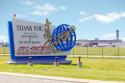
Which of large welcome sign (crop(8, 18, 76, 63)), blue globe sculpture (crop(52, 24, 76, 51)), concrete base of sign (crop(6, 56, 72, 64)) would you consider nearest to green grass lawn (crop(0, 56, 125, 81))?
concrete base of sign (crop(6, 56, 72, 64))

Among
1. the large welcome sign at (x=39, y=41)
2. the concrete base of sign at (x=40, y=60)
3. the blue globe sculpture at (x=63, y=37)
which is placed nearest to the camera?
the large welcome sign at (x=39, y=41)

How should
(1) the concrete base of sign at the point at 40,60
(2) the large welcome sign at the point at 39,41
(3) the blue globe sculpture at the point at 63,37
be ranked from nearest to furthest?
(2) the large welcome sign at the point at 39,41
(1) the concrete base of sign at the point at 40,60
(3) the blue globe sculpture at the point at 63,37

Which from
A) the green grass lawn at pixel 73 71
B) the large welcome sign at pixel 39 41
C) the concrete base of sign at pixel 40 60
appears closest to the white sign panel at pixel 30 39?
the large welcome sign at pixel 39 41

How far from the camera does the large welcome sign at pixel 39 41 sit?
3466 cm

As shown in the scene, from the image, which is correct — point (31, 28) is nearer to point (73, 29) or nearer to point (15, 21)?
point (15, 21)

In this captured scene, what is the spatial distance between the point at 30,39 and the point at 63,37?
3355 millimetres

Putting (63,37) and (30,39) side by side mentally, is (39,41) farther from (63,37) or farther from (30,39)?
(63,37)

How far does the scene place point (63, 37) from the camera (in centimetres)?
3694

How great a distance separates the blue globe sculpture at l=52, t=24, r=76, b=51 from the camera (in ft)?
120

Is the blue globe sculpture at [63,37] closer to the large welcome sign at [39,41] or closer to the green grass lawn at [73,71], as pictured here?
the large welcome sign at [39,41]

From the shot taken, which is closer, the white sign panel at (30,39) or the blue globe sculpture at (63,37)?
the white sign panel at (30,39)

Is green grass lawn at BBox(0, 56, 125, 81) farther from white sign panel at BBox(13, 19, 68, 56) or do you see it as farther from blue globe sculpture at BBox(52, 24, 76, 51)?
blue globe sculpture at BBox(52, 24, 76, 51)

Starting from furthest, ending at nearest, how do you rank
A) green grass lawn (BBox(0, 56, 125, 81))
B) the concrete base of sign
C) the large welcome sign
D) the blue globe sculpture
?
the blue globe sculpture
the concrete base of sign
the large welcome sign
green grass lawn (BBox(0, 56, 125, 81))

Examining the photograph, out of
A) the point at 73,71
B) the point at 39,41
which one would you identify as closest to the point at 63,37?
the point at 39,41
